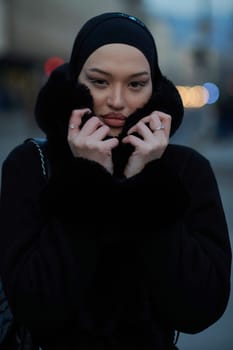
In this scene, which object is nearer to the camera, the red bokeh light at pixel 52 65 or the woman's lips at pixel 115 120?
the woman's lips at pixel 115 120

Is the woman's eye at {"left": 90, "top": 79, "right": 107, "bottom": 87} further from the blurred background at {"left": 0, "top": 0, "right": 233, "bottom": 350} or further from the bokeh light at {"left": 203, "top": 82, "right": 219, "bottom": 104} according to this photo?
the bokeh light at {"left": 203, "top": 82, "right": 219, "bottom": 104}

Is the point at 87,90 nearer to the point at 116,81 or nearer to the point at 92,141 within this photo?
the point at 116,81

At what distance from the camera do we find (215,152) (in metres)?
20.7

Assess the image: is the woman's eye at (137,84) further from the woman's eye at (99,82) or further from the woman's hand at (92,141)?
the woman's hand at (92,141)

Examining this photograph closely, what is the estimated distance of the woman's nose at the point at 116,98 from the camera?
2.08 m

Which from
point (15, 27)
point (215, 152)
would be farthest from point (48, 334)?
point (15, 27)

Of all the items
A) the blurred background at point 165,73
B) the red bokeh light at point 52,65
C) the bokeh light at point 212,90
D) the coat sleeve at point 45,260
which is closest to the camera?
the coat sleeve at point 45,260

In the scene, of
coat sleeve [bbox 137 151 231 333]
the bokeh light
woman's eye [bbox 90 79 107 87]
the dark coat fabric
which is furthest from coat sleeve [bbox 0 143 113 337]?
the bokeh light

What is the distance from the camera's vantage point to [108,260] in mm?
1989

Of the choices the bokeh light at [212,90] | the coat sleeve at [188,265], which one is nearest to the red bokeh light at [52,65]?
the coat sleeve at [188,265]

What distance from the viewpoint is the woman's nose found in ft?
6.84

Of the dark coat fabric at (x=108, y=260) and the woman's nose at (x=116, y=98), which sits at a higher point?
the woman's nose at (x=116, y=98)

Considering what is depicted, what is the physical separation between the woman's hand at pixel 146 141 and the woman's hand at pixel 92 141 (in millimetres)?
51

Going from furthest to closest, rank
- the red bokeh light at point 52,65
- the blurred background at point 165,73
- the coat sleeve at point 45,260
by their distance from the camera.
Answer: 1. the blurred background at point 165,73
2. the red bokeh light at point 52,65
3. the coat sleeve at point 45,260
